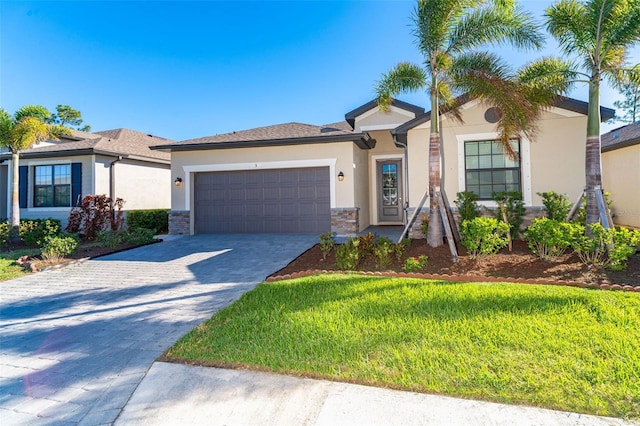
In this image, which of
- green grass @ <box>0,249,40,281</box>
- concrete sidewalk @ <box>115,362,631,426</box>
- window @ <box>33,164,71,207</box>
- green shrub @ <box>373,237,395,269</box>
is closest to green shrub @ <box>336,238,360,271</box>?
green shrub @ <box>373,237,395,269</box>

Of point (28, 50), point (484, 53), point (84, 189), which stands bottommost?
point (84, 189)

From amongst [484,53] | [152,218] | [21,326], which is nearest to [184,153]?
[152,218]

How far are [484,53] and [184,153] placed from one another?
1051 centimetres

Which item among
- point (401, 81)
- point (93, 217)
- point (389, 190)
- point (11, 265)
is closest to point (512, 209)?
A: point (401, 81)

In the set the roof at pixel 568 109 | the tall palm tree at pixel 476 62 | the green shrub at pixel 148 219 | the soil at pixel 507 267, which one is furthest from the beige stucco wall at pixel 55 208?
the tall palm tree at pixel 476 62

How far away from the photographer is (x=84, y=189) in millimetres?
13344

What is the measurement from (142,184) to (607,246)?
16.5 m

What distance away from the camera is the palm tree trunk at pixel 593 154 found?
674 centimetres

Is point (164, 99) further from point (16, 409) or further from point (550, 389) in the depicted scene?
point (550, 389)

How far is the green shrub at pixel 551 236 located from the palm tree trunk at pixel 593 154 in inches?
33.4

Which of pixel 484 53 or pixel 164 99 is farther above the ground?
pixel 164 99

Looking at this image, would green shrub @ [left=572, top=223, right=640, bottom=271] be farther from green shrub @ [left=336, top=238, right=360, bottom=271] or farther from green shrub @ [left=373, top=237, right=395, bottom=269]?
green shrub @ [left=336, top=238, right=360, bottom=271]

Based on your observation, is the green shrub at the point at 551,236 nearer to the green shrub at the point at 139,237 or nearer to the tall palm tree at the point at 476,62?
the tall palm tree at the point at 476,62

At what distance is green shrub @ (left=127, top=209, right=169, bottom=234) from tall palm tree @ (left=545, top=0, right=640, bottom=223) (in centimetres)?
1419
